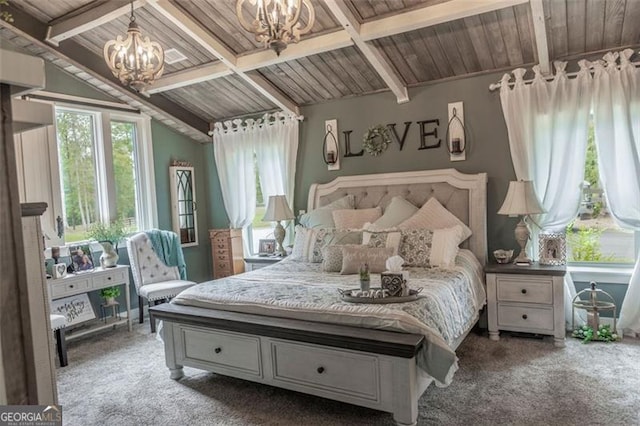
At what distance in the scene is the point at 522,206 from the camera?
12.5ft

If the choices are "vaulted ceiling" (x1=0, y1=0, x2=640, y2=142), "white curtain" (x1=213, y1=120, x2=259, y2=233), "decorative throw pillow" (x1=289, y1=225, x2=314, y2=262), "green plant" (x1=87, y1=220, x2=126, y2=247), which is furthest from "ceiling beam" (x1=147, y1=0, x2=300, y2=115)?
"green plant" (x1=87, y1=220, x2=126, y2=247)

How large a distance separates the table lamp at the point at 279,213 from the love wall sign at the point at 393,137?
0.99 metres

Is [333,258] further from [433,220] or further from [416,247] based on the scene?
[433,220]

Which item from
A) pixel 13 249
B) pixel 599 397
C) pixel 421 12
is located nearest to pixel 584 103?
pixel 421 12

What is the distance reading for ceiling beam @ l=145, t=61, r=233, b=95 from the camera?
4.62m

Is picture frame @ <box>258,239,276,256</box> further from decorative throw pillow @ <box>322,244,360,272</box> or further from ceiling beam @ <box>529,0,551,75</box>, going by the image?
ceiling beam @ <box>529,0,551,75</box>

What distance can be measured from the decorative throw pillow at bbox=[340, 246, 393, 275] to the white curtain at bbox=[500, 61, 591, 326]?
5.31ft

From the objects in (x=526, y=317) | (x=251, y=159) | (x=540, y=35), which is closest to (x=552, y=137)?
(x=540, y=35)

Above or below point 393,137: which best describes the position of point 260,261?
below

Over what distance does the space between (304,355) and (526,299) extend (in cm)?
219

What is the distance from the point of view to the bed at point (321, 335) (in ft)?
7.73

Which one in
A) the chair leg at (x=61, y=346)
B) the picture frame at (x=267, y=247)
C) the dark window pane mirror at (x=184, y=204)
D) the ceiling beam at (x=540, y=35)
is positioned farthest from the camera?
the dark window pane mirror at (x=184, y=204)

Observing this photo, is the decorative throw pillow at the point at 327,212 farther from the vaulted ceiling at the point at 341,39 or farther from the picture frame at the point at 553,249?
the picture frame at the point at 553,249

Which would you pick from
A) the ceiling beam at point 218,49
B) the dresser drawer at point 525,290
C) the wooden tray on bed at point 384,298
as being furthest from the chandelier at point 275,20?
the dresser drawer at point 525,290
